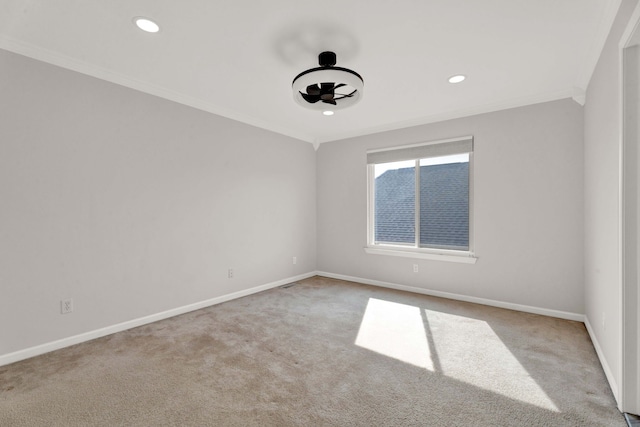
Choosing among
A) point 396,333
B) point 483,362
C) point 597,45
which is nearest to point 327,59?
point 597,45

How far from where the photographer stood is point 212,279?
12.4 ft

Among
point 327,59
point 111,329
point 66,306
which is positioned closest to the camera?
point 327,59

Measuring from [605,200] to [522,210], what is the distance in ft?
4.22

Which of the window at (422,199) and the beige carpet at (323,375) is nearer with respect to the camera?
the beige carpet at (323,375)

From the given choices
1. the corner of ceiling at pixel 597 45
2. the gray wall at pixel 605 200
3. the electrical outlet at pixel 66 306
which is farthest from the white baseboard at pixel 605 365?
the electrical outlet at pixel 66 306

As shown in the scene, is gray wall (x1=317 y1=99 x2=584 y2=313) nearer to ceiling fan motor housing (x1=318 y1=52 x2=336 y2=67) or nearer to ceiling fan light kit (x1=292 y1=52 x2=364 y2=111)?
ceiling fan light kit (x1=292 y1=52 x2=364 y2=111)

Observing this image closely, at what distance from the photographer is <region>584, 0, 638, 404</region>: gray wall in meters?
1.89

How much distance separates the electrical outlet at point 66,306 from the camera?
260 cm

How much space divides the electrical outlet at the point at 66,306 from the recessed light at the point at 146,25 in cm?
239

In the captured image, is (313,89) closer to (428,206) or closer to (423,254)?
(428,206)

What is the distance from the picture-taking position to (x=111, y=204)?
114 inches

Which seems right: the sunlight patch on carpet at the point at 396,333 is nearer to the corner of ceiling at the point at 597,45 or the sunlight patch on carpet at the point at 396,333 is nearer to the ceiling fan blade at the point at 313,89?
the ceiling fan blade at the point at 313,89

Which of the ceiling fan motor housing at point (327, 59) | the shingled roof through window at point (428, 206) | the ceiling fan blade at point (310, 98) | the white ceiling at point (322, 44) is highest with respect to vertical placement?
the white ceiling at point (322, 44)

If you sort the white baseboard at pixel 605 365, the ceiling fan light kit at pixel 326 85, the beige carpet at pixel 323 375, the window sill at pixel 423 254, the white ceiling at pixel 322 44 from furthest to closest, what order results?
the window sill at pixel 423 254
the ceiling fan light kit at pixel 326 85
the white ceiling at pixel 322 44
the white baseboard at pixel 605 365
the beige carpet at pixel 323 375
